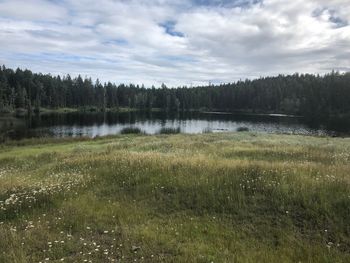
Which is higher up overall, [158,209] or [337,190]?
[337,190]

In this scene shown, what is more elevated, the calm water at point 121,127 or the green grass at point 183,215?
the green grass at point 183,215

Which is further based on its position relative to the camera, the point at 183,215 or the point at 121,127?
the point at 121,127

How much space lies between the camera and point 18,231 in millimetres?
9156

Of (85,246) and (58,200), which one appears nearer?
(85,246)

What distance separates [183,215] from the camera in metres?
10.3

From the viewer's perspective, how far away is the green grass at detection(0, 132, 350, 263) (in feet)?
25.6

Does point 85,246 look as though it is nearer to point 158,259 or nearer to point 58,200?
point 158,259

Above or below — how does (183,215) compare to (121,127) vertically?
above

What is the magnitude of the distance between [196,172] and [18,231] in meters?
6.43

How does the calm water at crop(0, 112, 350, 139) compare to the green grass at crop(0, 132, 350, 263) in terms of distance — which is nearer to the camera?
the green grass at crop(0, 132, 350, 263)

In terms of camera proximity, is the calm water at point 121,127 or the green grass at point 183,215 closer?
the green grass at point 183,215

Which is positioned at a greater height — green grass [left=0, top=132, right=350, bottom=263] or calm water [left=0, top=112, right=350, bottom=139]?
green grass [left=0, top=132, right=350, bottom=263]

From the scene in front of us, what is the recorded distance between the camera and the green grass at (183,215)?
7.81 metres

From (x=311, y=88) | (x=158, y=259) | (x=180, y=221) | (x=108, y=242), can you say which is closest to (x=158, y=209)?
(x=180, y=221)
